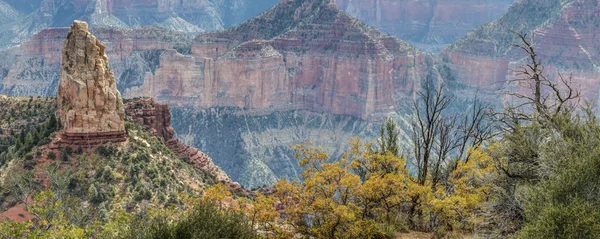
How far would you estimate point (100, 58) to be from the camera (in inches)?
1533

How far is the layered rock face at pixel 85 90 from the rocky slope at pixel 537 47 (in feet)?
262

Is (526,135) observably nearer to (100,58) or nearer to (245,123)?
(100,58)

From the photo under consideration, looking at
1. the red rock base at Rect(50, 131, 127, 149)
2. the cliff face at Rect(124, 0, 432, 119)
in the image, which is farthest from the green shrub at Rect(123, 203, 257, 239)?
the cliff face at Rect(124, 0, 432, 119)

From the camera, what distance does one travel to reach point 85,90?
125ft

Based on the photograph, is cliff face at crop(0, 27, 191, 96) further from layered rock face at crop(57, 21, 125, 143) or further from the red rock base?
the red rock base

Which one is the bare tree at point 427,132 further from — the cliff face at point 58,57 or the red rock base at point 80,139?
the cliff face at point 58,57

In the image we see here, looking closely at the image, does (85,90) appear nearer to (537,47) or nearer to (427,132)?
(427,132)

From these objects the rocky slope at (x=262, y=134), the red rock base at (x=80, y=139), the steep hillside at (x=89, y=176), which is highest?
the red rock base at (x=80, y=139)

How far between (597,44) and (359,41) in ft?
156

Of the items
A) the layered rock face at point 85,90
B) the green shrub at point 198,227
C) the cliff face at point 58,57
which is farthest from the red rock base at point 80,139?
the cliff face at point 58,57

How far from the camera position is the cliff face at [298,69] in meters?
122

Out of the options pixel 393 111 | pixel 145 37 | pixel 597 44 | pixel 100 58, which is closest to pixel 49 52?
pixel 145 37

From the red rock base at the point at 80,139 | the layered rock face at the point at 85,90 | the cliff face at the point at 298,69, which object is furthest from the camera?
the cliff face at the point at 298,69

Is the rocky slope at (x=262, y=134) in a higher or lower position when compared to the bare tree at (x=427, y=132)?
lower
